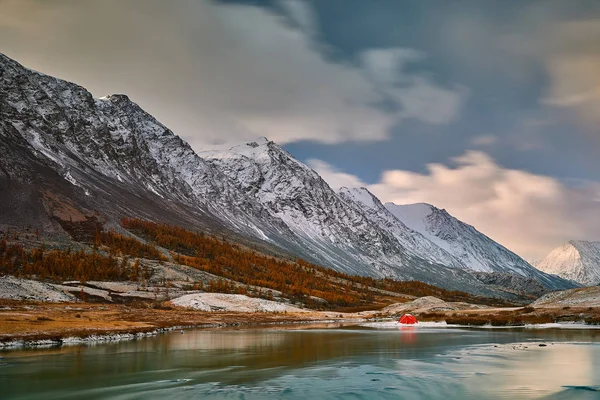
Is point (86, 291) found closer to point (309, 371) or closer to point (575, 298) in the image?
point (575, 298)

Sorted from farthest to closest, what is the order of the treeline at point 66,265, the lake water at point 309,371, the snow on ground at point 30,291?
the treeline at point 66,265 < the snow on ground at point 30,291 < the lake water at point 309,371

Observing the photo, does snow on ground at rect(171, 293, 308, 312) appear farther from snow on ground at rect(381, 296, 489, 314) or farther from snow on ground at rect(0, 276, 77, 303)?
snow on ground at rect(381, 296, 489, 314)

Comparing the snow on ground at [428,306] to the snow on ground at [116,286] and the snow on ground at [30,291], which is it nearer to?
the snow on ground at [116,286]

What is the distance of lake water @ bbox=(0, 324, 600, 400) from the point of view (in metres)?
29.1

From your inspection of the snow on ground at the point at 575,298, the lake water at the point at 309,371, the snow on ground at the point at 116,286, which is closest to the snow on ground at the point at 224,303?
the snow on ground at the point at 116,286

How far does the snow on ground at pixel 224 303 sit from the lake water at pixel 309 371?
3496 inches

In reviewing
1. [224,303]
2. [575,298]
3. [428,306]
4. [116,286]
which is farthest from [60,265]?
[575,298]

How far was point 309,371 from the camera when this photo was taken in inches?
1468

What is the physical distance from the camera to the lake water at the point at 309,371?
95.6ft

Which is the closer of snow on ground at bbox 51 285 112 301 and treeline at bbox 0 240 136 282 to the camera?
snow on ground at bbox 51 285 112 301

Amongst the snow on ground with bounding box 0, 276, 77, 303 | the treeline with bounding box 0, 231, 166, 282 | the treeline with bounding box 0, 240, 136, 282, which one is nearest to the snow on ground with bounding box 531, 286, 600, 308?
the snow on ground with bounding box 0, 276, 77, 303

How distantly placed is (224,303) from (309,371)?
116 m

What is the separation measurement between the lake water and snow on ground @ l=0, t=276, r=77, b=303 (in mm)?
72653

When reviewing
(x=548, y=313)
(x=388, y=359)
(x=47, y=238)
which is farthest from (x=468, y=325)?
(x=47, y=238)
